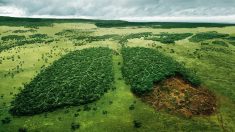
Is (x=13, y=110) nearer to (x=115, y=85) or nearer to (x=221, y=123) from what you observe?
(x=115, y=85)

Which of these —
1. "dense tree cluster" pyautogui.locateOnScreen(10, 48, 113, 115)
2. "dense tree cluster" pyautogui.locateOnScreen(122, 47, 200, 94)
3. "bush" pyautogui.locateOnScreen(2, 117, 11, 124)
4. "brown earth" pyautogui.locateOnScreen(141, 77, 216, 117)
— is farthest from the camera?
"dense tree cluster" pyautogui.locateOnScreen(122, 47, 200, 94)

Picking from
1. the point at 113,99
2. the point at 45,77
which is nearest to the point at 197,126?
the point at 113,99

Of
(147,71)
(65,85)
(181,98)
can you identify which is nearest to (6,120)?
(65,85)

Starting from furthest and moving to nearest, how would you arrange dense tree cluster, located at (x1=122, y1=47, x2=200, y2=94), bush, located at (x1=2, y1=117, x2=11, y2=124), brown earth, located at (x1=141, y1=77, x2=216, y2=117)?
dense tree cluster, located at (x1=122, y1=47, x2=200, y2=94), brown earth, located at (x1=141, y1=77, x2=216, y2=117), bush, located at (x1=2, y1=117, x2=11, y2=124)

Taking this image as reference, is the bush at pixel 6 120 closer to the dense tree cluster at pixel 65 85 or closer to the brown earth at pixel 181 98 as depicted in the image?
the dense tree cluster at pixel 65 85

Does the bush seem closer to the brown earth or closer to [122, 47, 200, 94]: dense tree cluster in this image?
the brown earth

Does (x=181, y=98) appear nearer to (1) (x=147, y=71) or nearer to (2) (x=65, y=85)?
(1) (x=147, y=71)

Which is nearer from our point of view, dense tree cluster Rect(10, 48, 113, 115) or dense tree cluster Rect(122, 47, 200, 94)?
dense tree cluster Rect(10, 48, 113, 115)
